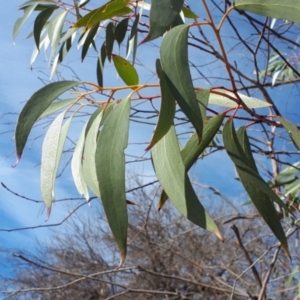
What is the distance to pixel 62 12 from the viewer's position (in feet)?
3.51

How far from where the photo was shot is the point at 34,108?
0.61 m

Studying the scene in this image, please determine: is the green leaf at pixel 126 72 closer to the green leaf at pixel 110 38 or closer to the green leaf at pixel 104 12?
the green leaf at pixel 104 12

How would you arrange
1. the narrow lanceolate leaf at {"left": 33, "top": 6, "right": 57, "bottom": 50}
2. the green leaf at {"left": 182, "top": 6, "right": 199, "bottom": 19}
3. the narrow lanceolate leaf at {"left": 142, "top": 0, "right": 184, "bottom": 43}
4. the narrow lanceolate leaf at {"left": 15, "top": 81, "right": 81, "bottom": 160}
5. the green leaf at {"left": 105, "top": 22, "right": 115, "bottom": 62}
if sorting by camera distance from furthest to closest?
the narrow lanceolate leaf at {"left": 33, "top": 6, "right": 57, "bottom": 50}
the green leaf at {"left": 105, "top": 22, "right": 115, "bottom": 62}
the green leaf at {"left": 182, "top": 6, "right": 199, "bottom": 19}
the narrow lanceolate leaf at {"left": 15, "top": 81, "right": 81, "bottom": 160}
the narrow lanceolate leaf at {"left": 142, "top": 0, "right": 184, "bottom": 43}

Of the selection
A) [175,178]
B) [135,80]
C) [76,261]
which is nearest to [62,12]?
[135,80]

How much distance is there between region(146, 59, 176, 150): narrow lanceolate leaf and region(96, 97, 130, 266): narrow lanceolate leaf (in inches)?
2.9

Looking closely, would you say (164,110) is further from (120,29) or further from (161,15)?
(120,29)

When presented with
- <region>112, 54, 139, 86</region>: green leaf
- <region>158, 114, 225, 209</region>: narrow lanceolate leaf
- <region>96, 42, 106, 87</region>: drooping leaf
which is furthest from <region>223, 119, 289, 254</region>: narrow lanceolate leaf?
<region>96, 42, 106, 87</region>: drooping leaf

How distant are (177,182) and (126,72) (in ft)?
0.55

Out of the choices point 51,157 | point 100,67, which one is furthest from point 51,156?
point 100,67

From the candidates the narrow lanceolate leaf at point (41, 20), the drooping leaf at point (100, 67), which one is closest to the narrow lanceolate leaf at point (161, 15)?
the drooping leaf at point (100, 67)

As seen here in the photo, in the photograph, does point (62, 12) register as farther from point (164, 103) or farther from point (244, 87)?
point (164, 103)

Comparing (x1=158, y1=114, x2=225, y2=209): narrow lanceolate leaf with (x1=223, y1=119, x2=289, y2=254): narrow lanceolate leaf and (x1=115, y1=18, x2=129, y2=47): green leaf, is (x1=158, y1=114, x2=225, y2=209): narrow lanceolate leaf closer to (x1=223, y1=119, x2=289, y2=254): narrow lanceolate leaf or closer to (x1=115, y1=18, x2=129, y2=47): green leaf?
(x1=223, y1=119, x2=289, y2=254): narrow lanceolate leaf

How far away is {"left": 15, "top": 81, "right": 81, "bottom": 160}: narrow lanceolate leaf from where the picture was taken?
1.92ft

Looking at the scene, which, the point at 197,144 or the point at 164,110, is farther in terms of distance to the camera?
the point at 197,144
